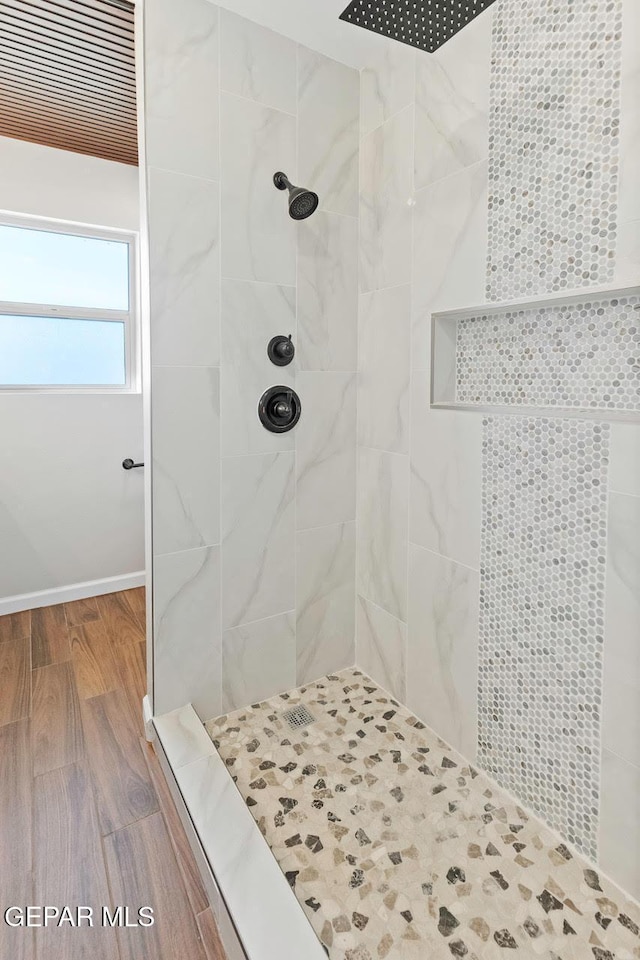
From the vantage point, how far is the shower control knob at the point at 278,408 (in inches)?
67.9

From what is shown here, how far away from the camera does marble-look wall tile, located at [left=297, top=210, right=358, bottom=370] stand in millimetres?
1769

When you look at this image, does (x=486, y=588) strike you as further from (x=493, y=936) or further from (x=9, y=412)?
(x=9, y=412)

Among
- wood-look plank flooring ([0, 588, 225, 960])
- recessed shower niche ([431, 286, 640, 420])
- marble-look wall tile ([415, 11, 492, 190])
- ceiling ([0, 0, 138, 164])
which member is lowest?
wood-look plank flooring ([0, 588, 225, 960])

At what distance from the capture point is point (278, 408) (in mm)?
Result: 1735

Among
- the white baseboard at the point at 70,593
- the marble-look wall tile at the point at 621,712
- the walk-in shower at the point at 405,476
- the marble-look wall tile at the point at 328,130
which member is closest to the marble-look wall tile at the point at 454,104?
the walk-in shower at the point at 405,476

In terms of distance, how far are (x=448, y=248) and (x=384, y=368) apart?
1.47 feet

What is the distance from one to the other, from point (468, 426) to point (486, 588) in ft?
1.56

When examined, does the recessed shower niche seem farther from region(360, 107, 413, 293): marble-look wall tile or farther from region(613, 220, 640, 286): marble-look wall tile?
region(360, 107, 413, 293): marble-look wall tile

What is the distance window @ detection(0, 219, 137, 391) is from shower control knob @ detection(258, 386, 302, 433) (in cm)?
162

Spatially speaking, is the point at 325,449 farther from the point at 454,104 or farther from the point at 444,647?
the point at 454,104

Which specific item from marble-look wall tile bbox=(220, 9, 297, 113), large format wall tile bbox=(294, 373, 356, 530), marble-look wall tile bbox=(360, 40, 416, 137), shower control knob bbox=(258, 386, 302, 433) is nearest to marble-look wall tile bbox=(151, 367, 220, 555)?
shower control knob bbox=(258, 386, 302, 433)

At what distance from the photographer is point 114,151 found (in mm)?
2666

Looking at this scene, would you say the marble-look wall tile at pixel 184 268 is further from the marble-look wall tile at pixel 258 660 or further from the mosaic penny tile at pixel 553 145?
the marble-look wall tile at pixel 258 660

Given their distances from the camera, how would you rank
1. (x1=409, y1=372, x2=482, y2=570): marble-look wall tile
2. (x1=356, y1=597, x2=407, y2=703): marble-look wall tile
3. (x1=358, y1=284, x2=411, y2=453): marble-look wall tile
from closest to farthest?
(x1=409, y1=372, x2=482, y2=570): marble-look wall tile → (x1=358, y1=284, x2=411, y2=453): marble-look wall tile → (x1=356, y1=597, x2=407, y2=703): marble-look wall tile
